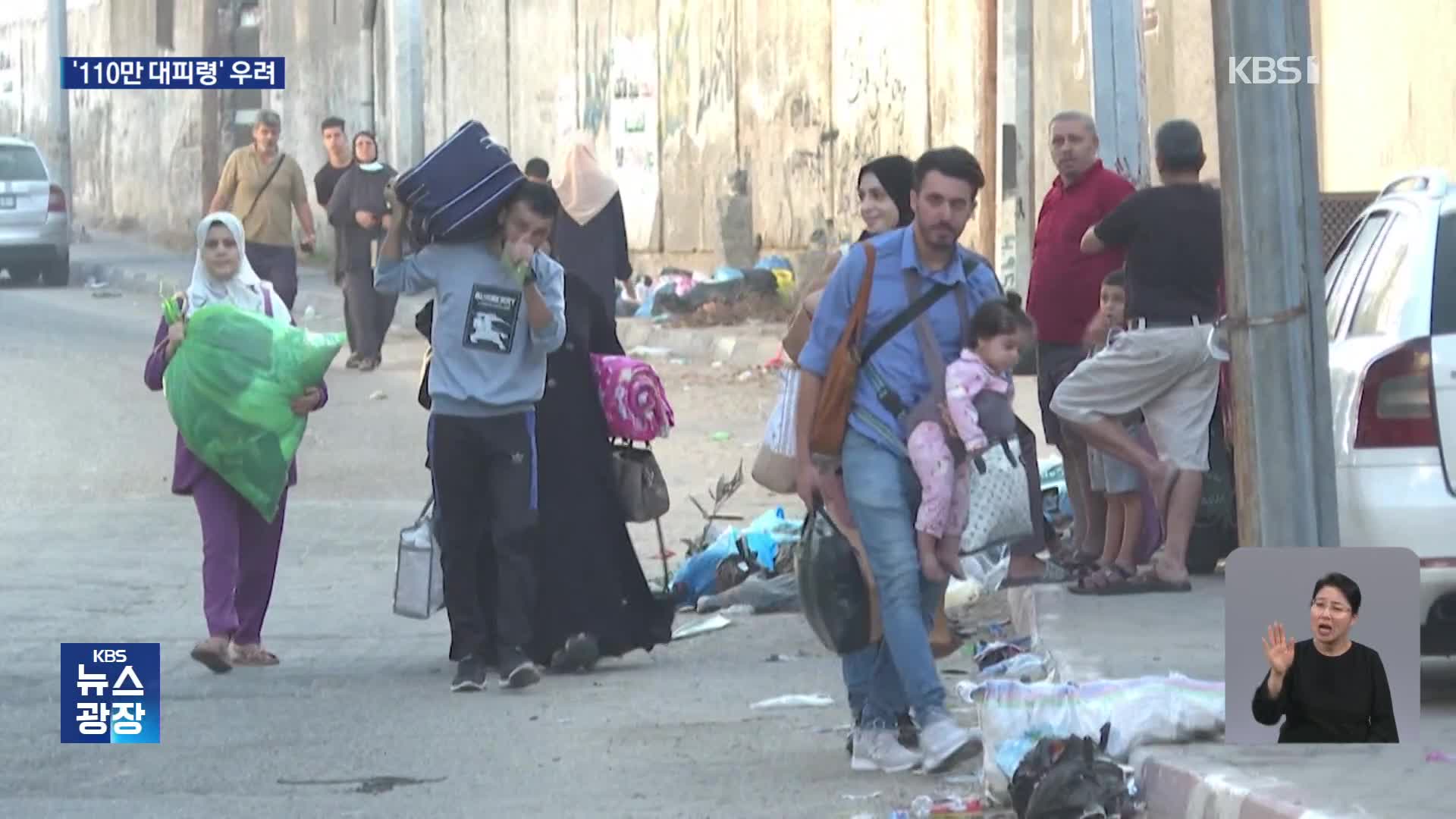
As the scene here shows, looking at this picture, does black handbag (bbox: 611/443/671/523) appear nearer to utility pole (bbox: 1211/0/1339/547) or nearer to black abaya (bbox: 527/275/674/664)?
black abaya (bbox: 527/275/674/664)

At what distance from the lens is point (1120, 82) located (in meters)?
11.2

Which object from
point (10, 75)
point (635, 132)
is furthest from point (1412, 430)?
point (10, 75)

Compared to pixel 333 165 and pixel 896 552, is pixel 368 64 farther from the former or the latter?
pixel 896 552

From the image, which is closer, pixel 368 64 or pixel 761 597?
pixel 761 597

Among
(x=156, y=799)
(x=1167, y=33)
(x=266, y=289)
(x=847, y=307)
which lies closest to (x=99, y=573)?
(x=266, y=289)

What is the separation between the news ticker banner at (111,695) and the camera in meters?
7.58

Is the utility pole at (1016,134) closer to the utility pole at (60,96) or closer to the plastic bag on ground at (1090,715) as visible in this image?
the plastic bag on ground at (1090,715)

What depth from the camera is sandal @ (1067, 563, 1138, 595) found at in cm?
914

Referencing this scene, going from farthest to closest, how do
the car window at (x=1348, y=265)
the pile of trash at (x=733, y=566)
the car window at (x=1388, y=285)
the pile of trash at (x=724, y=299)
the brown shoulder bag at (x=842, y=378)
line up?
the pile of trash at (x=724, y=299) < the pile of trash at (x=733, y=566) < the car window at (x=1348, y=265) < the car window at (x=1388, y=285) < the brown shoulder bag at (x=842, y=378)

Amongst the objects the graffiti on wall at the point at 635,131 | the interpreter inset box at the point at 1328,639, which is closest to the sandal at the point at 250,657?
the interpreter inset box at the point at 1328,639

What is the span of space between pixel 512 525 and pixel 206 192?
2571 centimetres

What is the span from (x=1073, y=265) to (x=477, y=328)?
250cm

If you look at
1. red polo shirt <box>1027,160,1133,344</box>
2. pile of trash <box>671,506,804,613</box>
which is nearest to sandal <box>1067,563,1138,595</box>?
red polo shirt <box>1027,160,1133,344</box>

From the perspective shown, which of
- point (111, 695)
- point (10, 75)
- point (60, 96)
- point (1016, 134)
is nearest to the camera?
point (111, 695)
